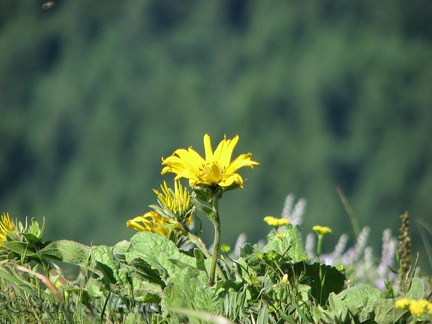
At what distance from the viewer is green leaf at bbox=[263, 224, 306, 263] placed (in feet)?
6.87

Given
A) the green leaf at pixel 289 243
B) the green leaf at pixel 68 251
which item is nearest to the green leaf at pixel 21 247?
the green leaf at pixel 68 251

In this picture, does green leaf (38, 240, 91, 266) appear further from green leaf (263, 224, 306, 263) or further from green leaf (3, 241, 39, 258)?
green leaf (263, 224, 306, 263)

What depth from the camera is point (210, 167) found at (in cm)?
180

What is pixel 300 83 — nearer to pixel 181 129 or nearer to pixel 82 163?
pixel 181 129

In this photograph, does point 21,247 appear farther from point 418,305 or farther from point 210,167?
point 418,305

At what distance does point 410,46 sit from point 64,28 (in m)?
3.36

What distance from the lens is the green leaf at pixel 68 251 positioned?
6.62 feet

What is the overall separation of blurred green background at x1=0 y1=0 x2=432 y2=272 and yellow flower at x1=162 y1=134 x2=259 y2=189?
186 inches

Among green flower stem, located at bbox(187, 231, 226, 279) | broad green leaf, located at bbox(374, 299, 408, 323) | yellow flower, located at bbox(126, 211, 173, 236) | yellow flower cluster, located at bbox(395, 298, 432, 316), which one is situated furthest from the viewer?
yellow flower, located at bbox(126, 211, 173, 236)

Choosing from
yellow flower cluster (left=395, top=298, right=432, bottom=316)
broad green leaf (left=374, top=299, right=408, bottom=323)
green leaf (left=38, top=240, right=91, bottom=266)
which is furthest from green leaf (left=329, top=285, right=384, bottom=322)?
green leaf (left=38, top=240, right=91, bottom=266)

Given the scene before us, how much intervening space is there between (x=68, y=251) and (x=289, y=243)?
60 centimetres

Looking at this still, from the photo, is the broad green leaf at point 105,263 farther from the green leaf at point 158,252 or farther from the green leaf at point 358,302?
the green leaf at point 358,302

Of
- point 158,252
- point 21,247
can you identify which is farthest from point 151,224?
point 21,247

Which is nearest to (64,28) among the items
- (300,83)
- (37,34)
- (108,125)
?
(37,34)
